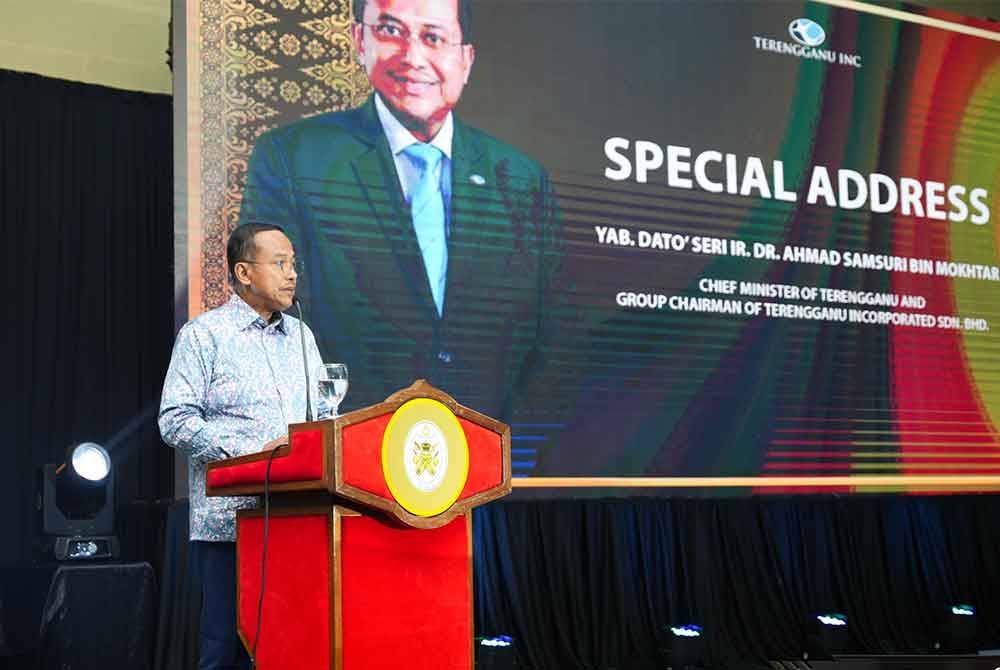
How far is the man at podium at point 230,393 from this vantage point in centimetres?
231

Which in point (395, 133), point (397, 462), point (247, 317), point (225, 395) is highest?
point (395, 133)

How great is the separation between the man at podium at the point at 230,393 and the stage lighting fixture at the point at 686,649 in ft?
8.20

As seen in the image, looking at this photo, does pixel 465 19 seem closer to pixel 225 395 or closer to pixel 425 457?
pixel 225 395

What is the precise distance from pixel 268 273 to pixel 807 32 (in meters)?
3.21

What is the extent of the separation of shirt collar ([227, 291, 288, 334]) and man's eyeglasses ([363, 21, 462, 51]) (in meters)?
1.84

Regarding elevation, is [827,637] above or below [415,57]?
below

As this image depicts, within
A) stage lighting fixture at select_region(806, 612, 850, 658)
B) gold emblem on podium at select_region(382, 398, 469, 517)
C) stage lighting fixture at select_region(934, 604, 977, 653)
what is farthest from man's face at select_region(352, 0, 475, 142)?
stage lighting fixture at select_region(934, 604, 977, 653)

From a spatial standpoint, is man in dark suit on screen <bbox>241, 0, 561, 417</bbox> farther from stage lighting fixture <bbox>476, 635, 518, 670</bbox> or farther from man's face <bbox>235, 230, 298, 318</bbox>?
man's face <bbox>235, 230, 298, 318</bbox>

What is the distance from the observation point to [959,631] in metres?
5.04

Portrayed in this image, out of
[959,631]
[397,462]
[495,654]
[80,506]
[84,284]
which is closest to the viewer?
Result: [397,462]

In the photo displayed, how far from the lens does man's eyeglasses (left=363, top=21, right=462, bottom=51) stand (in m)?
4.07

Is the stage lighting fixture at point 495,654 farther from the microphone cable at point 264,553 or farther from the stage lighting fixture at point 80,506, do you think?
the microphone cable at point 264,553

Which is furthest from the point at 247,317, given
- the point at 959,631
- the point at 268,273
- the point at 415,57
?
the point at 959,631

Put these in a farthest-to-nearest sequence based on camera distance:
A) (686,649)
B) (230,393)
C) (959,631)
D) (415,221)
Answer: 1. (959,631)
2. (686,649)
3. (415,221)
4. (230,393)
